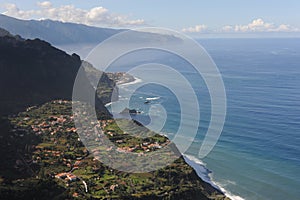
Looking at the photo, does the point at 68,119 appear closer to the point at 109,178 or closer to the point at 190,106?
the point at 109,178

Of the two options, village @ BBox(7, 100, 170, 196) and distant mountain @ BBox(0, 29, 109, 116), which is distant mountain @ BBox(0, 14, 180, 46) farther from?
village @ BBox(7, 100, 170, 196)

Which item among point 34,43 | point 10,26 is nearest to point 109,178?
point 34,43

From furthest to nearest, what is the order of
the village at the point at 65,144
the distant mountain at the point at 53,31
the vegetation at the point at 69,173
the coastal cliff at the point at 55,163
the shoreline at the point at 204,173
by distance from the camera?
1. the distant mountain at the point at 53,31
2. the shoreline at the point at 204,173
3. the village at the point at 65,144
4. the coastal cliff at the point at 55,163
5. the vegetation at the point at 69,173

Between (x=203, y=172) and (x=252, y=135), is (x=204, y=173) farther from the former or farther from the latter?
(x=252, y=135)

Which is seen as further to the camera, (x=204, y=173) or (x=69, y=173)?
(x=204, y=173)

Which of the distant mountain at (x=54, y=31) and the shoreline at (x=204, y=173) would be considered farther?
the distant mountain at (x=54, y=31)

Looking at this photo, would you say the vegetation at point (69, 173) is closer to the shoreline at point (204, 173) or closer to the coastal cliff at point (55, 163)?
the coastal cliff at point (55, 163)

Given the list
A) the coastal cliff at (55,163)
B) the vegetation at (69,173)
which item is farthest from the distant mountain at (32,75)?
the vegetation at (69,173)

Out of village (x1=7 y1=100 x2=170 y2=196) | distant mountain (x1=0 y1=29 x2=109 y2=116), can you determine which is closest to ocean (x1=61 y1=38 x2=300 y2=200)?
A: village (x1=7 y1=100 x2=170 y2=196)

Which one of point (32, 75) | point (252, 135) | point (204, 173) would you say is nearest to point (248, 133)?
point (252, 135)
